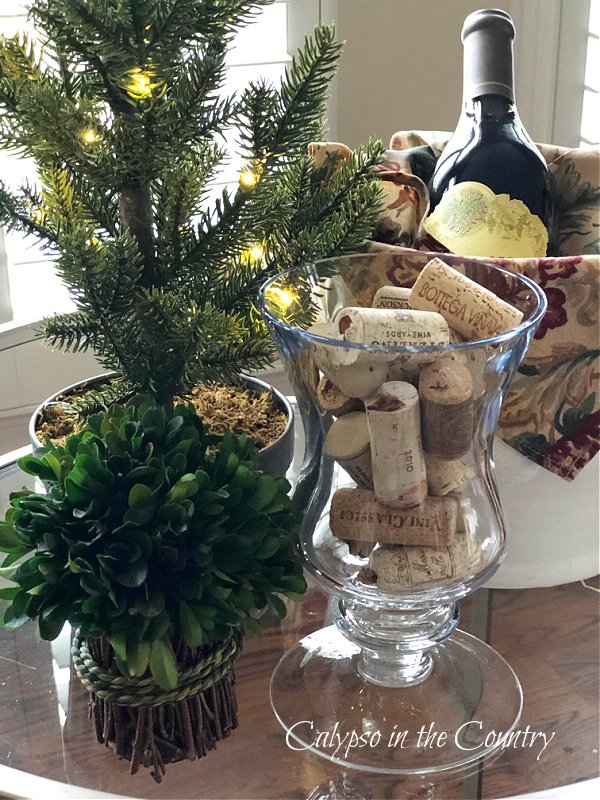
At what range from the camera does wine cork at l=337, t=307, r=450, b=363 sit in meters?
A: 0.51

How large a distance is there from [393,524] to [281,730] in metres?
0.16

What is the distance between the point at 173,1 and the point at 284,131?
0.11m

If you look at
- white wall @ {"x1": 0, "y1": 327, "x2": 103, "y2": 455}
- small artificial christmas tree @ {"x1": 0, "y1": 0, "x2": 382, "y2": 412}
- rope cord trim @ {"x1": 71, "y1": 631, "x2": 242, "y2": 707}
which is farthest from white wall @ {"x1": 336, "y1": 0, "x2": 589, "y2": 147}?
rope cord trim @ {"x1": 71, "y1": 631, "x2": 242, "y2": 707}

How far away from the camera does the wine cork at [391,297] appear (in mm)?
574

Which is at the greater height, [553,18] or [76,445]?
[553,18]

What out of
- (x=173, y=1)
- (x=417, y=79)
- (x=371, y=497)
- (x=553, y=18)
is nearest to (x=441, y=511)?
(x=371, y=497)

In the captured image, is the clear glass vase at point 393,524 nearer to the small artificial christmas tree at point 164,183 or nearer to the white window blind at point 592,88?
the small artificial christmas tree at point 164,183

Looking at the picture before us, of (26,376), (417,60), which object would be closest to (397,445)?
(26,376)

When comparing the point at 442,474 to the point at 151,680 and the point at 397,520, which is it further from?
the point at 151,680

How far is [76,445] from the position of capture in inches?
20.8

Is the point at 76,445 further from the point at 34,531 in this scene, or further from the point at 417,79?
the point at 417,79

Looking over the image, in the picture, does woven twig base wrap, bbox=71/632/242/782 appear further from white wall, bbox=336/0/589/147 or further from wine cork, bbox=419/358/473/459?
white wall, bbox=336/0/589/147

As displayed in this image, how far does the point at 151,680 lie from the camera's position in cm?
50

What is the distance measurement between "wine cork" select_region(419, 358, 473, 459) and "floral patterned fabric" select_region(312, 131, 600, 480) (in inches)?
5.5
